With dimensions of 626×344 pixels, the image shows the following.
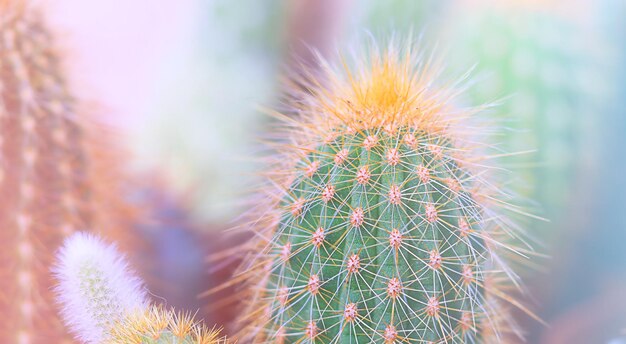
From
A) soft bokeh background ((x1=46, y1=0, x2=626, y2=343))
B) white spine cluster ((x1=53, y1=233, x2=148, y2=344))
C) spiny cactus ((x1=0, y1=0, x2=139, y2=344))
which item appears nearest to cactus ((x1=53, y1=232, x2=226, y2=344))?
white spine cluster ((x1=53, y1=233, x2=148, y2=344))

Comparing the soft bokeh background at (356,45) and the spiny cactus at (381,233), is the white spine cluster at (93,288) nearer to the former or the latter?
the spiny cactus at (381,233)

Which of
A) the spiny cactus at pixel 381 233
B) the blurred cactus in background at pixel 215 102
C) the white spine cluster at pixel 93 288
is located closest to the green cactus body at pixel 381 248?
the spiny cactus at pixel 381 233

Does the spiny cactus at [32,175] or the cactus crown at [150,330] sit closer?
the cactus crown at [150,330]

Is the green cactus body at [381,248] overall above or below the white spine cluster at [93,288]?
below

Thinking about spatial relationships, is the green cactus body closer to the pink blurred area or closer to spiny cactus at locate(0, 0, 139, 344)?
spiny cactus at locate(0, 0, 139, 344)

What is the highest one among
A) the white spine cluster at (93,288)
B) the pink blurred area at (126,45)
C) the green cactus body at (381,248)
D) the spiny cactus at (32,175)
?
the pink blurred area at (126,45)

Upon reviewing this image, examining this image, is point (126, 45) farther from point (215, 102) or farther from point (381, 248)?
point (381, 248)

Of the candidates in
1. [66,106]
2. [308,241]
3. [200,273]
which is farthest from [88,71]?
[308,241]
